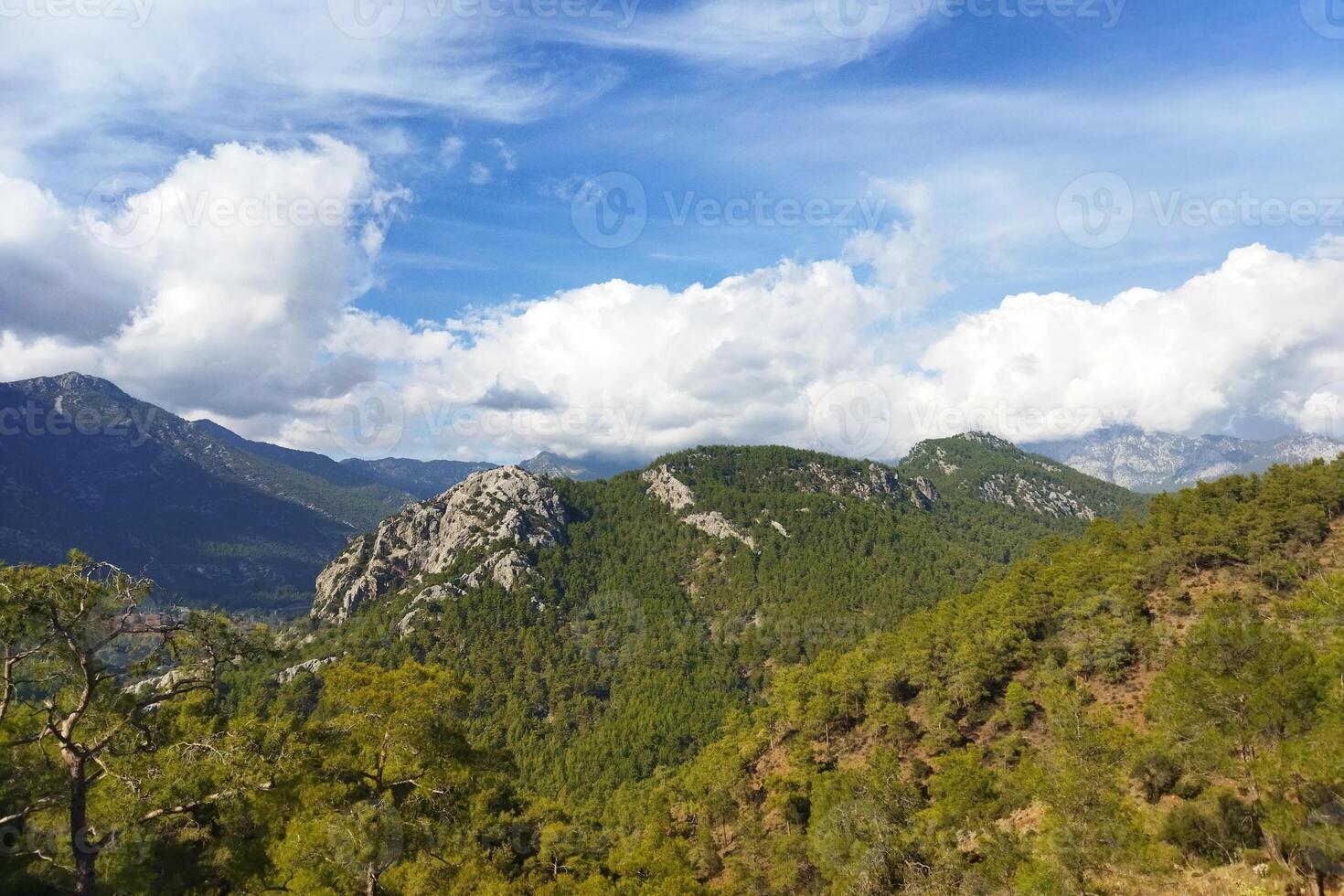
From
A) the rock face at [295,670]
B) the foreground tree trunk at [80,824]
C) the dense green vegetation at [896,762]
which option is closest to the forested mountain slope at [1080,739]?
the dense green vegetation at [896,762]

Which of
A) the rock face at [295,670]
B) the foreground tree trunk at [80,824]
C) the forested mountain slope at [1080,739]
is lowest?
the rock face at [295,670]

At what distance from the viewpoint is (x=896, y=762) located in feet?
220

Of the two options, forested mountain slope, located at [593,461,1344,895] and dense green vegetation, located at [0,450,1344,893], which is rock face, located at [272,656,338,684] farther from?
dense green vegetation, located at [0,450,1344,893]

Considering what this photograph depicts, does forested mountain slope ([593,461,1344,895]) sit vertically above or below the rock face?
above

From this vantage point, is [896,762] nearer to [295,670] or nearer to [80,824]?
[80,824]

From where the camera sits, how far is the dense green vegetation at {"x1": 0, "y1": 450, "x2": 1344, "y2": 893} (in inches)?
891

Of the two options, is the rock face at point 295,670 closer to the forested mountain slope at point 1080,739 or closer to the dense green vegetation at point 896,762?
the forested mountain slope at point 1080,739

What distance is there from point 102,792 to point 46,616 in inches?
421

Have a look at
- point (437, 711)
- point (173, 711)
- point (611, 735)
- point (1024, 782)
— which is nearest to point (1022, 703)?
point (1024, 782)

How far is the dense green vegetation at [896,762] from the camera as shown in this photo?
74.2ft

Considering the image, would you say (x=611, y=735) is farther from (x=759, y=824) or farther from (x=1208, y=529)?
(x=1208, y=529)

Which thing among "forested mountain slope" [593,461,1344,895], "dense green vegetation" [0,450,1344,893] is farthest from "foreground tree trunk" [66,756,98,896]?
"forested mountain slope" [593,461,1344,895]

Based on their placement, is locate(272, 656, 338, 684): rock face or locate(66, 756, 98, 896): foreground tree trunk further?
locate(272, 656, 338, 684): rock face

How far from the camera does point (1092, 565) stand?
88.2 meters
